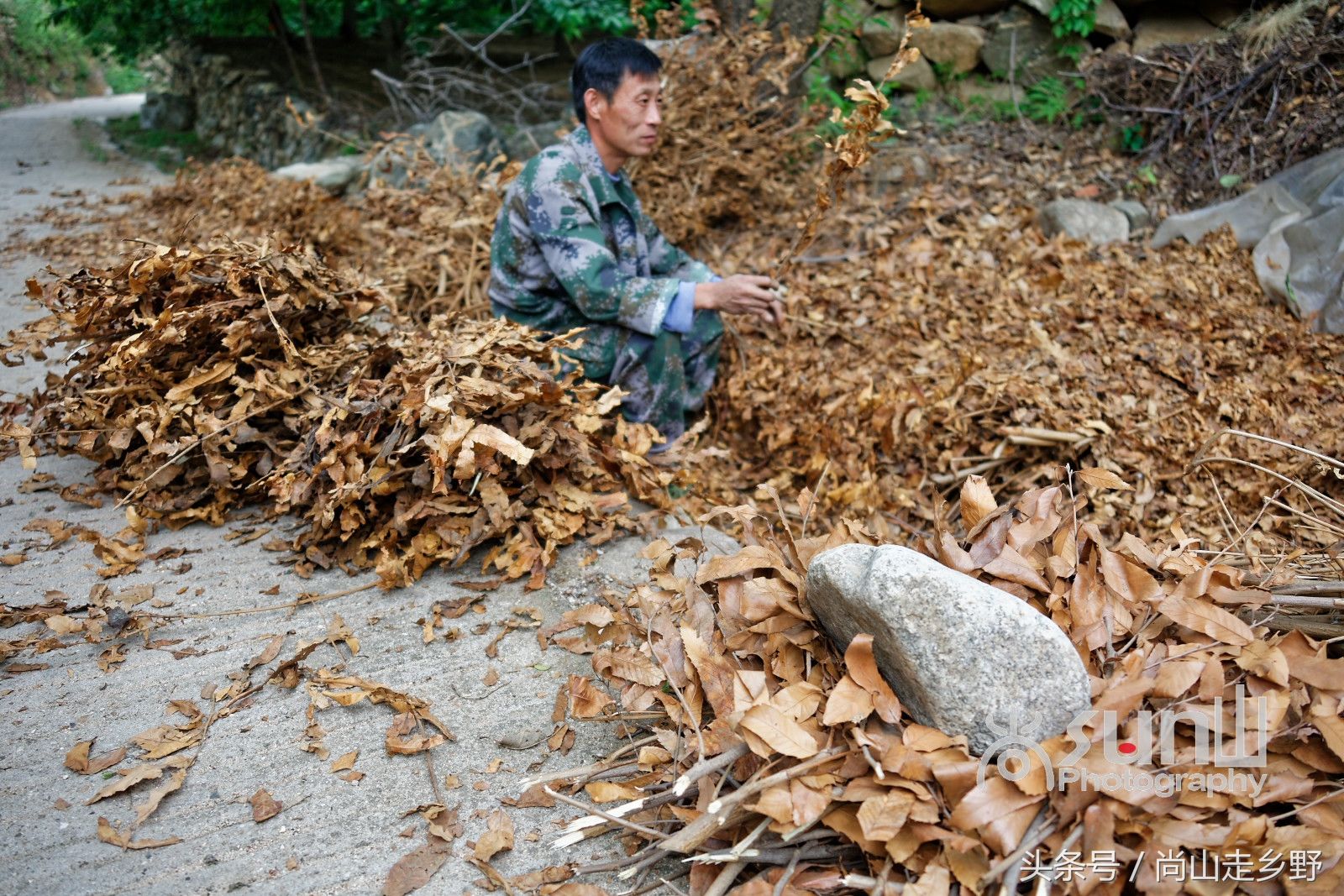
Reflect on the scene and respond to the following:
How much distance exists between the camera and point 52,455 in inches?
116

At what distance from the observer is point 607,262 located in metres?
3.30

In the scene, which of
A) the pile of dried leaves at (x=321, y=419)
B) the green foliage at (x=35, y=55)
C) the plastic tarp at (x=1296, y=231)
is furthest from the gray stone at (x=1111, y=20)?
the green foliage at (x=35, y=55)

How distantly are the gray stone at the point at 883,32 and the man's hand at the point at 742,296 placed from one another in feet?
10.2

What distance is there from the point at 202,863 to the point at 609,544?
1.35 metres

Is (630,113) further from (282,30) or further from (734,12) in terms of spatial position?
(282,30)

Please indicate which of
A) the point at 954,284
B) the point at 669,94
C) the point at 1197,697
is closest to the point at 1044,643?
the point at 1197,697

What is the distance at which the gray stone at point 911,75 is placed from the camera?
5473 mm

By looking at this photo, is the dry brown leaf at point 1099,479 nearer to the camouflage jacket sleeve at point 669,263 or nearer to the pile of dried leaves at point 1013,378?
the pile of dried leaves at point 1013,378

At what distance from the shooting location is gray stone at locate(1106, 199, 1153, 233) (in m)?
4.37

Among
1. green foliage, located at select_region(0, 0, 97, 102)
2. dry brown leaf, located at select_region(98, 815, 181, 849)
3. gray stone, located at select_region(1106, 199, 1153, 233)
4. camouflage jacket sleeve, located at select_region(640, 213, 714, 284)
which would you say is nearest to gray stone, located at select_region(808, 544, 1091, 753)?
dry brown leaf, located at select_region(98, 815, 181, 849)

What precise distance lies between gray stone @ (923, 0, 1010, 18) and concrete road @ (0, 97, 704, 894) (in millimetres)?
4663

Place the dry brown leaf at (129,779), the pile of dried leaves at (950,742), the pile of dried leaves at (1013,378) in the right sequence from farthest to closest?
the pile of dried leaves at (1013,378) < the dry brown leaf at (129,779) < the pile of dried leaves at (950,742)

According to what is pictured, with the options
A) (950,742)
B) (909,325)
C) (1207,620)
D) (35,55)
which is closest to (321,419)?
(950,742)

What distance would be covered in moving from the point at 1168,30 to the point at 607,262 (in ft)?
13.6
